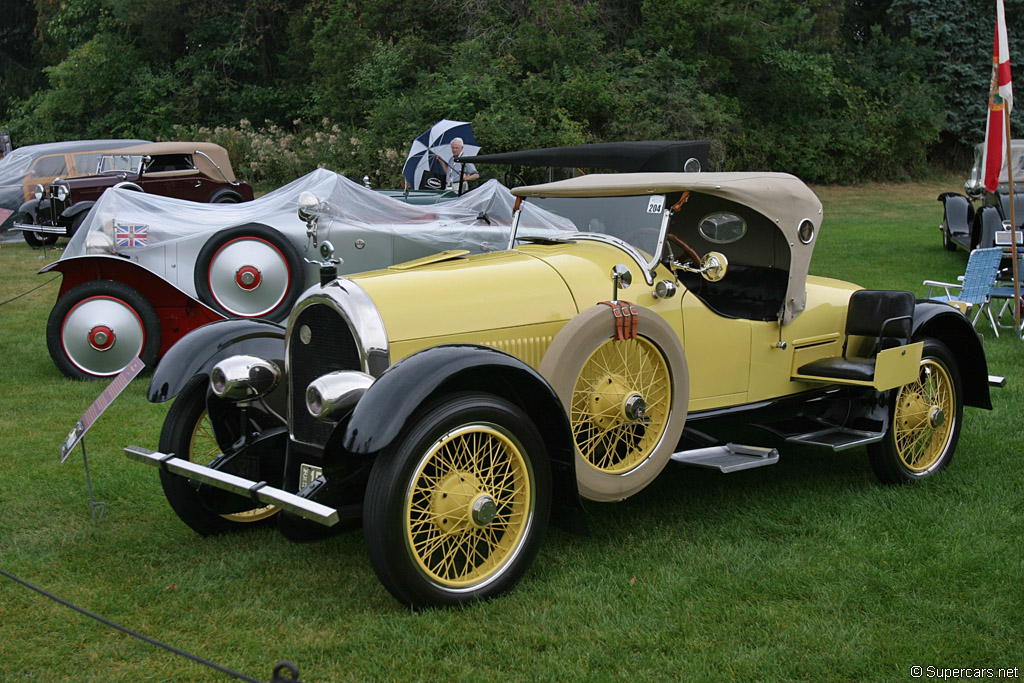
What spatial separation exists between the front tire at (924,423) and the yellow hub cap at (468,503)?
→ 2.23 metres

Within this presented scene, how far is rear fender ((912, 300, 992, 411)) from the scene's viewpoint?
16.8 ft

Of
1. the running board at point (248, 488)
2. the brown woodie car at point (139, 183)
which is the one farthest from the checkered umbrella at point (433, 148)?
the running board at point (248, 488)

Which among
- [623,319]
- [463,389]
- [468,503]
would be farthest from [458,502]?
[623,319]

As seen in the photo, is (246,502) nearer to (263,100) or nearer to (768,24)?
(768,24)

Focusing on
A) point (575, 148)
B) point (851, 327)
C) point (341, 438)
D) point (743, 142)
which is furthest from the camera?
point (743, 142)

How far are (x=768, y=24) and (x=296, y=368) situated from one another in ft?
72.1

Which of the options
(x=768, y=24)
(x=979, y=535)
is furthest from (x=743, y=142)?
(x=979, y=535)

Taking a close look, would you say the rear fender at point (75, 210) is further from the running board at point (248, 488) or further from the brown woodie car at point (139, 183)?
the running board at point (248, 488)

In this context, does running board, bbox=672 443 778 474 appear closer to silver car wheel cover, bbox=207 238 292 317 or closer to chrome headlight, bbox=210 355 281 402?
chrome headlight, bbox=210 355 281 402

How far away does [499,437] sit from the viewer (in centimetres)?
353

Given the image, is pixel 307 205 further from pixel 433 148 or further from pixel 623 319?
pixel 433 148

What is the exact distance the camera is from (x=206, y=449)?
14.5 ft

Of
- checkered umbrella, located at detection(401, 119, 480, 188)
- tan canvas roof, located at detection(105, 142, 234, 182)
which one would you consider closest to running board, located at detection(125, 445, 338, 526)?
checkered umbrella, located at detection(401, 119, 480, 188)

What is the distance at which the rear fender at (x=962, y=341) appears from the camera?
5113mm
